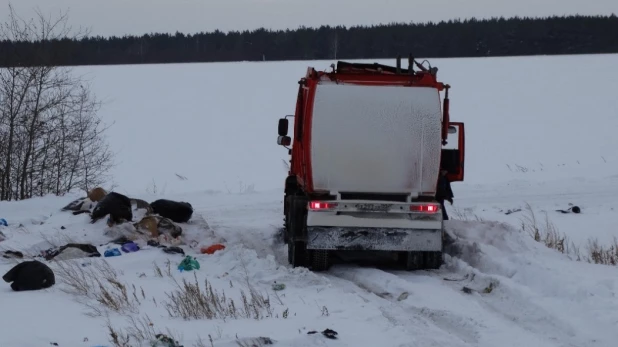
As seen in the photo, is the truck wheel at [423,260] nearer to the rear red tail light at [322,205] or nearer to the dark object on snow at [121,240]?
the rear red tail light at [322,205]

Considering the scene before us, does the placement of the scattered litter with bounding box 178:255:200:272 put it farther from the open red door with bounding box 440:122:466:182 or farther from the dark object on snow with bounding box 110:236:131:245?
the open red door with bounding box 440:122:466:182

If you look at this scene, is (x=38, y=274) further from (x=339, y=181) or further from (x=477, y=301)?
(x=477, y=301)

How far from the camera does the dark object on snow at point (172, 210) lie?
1400 cm

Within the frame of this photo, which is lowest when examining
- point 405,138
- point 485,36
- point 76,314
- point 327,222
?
point 76,314

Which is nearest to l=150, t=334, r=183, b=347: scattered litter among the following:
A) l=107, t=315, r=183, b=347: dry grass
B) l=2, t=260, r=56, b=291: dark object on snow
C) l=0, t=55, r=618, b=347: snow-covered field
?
l=107, t=315, r=183, b=347: dry grass

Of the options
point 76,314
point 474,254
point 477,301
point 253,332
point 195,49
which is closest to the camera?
point 253,332

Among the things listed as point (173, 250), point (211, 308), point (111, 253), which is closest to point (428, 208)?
point (211, 308)

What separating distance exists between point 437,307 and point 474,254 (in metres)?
2.78

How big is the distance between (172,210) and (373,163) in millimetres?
4953

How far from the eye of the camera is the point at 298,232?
431 inches

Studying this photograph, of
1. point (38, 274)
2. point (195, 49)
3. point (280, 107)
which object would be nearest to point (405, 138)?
point (38, 274)

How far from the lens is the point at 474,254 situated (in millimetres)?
11047

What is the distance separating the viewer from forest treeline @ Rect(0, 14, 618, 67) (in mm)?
98013

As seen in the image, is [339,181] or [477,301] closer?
[477,301]
